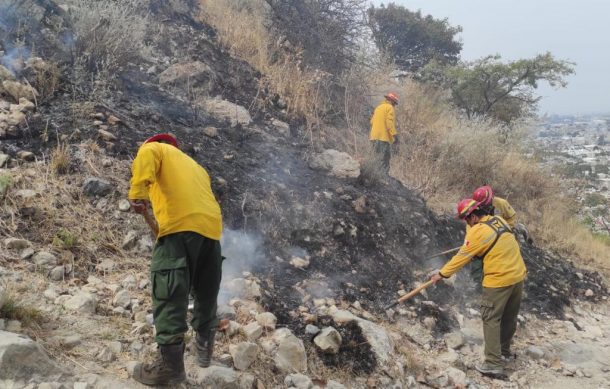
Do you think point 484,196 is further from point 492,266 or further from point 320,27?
point 320,27

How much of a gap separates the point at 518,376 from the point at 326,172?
2.95 m

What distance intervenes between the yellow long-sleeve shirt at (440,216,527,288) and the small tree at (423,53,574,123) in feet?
26.5

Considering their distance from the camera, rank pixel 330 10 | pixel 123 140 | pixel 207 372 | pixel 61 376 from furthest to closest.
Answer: pixel 330 10, pixel 123 140, pixel 207 372, pixel 61 376

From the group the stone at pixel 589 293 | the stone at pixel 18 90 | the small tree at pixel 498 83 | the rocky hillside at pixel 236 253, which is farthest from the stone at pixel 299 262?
the small tree at pixel 498 83

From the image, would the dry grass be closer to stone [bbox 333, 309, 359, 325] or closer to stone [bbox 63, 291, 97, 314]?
stone [bbox 333, 309, 359, 325]

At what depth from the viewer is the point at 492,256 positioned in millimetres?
3936

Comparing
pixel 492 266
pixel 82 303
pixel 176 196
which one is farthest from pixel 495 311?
pixel 82 303

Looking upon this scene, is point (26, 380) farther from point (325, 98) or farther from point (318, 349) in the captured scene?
point (325, 98)

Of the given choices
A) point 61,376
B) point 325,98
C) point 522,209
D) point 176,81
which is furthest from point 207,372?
point 522,209

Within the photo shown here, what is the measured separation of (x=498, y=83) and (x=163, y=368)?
1121 cm

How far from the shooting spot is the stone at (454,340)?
4.16 m

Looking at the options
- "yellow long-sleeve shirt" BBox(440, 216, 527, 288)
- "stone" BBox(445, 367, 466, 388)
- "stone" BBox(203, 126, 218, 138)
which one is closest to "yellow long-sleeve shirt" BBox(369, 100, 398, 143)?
"stone" BBox(203, 126, 218, 138)

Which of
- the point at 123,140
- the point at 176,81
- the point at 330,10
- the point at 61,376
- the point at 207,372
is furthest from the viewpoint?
the point at 330,10

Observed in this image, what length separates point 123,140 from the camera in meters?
4.55
